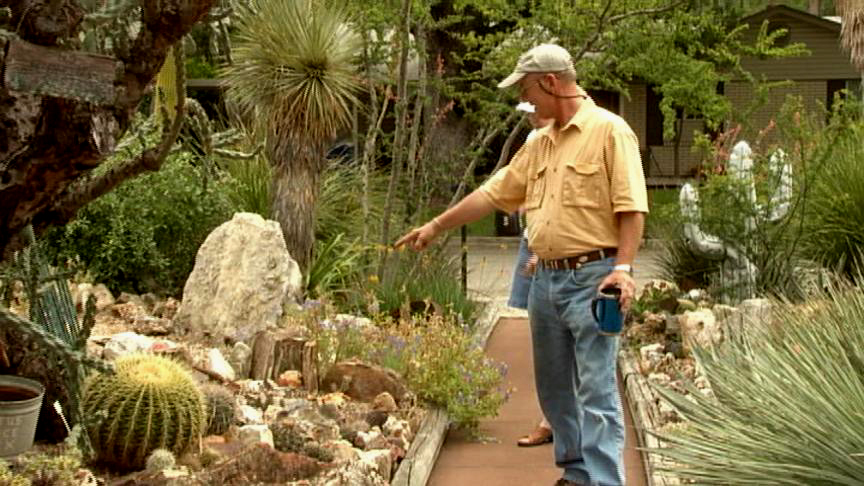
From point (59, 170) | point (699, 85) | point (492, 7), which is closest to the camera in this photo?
point (59, 170)

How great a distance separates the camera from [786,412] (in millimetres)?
4773

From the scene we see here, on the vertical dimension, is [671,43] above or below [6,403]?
above

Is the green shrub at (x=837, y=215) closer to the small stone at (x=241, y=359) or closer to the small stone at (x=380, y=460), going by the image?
the small stone at (x=241, y=359)

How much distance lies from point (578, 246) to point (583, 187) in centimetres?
26

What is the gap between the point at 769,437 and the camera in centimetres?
478

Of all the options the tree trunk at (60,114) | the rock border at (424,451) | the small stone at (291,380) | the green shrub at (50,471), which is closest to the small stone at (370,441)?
the rock border at (424,451)

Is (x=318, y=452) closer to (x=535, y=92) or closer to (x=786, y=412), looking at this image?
(x=535, y=92)

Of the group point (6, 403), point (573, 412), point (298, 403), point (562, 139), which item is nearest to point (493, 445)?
point (298, 403)

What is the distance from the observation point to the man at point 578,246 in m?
6.04

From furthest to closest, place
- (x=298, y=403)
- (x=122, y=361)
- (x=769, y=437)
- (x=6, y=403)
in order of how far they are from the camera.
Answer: (x=298, y=403), (x=122, y=361), (x=6, y=403), (x=769, y=437)

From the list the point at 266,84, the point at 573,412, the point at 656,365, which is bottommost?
the point at 656,365

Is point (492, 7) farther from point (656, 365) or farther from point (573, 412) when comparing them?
point (573, 412)

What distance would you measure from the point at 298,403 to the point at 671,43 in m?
9.84

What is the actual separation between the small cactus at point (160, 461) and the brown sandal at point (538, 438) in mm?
2331
